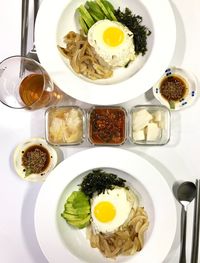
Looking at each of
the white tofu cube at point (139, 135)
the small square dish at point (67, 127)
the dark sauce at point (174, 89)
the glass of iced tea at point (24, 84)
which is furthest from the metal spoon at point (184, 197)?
the glass of iced tea at point (24, 84)

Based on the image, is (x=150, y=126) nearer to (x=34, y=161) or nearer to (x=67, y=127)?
(x=67, y=127)

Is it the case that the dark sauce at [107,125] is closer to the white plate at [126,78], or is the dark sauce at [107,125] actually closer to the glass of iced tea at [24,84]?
the white plate at [126,78]

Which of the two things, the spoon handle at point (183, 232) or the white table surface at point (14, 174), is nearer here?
the spoon handle at point (183, 232)

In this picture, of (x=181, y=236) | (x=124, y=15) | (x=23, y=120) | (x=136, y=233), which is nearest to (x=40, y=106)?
(x=23, y=120)

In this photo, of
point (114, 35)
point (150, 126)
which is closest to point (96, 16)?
point (114, 35)

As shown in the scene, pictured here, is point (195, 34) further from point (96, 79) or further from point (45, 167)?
point (45, 167)

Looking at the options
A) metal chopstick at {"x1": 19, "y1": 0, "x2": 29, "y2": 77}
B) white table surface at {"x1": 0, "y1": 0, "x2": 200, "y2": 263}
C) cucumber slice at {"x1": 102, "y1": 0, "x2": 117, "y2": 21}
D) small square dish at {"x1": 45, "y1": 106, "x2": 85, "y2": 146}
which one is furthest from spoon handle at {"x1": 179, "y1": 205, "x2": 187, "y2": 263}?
metal chopstick at {"x1": 19, "y1": 0, "x2": 29, "y2": 77}
